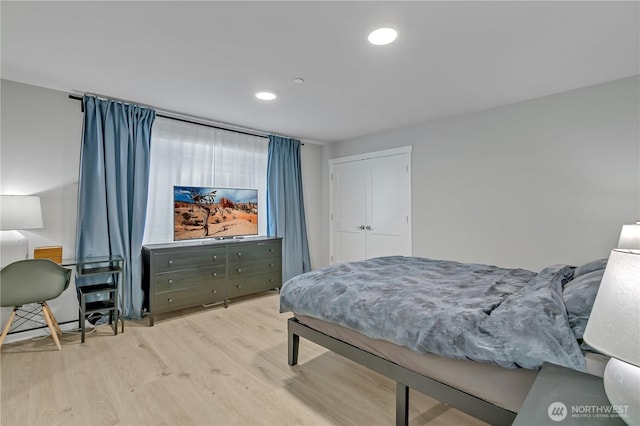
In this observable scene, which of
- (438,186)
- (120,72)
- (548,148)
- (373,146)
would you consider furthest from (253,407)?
(373,146)

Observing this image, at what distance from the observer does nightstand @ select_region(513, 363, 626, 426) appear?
90cm

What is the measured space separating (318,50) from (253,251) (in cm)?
278

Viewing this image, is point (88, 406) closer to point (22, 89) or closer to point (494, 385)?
point (494, 385)

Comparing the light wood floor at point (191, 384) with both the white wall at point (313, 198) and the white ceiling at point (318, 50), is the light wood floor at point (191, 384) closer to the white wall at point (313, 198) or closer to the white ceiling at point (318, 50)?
the white ceiling at point (318, 50)

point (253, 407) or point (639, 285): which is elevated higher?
point (639, 285)

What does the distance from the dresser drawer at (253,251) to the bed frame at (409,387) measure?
1994mm

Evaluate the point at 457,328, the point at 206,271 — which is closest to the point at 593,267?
the point at 457,328

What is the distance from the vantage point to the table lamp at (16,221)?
8.58ft

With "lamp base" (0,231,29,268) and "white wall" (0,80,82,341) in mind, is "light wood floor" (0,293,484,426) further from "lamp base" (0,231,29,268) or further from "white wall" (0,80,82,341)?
"white wall" (0,80,82,341)

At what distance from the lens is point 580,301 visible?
152cm

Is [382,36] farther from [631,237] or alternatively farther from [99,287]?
[99,287]

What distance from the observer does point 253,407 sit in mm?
1985

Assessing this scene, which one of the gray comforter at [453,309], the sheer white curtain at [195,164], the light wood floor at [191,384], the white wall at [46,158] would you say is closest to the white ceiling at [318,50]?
the white wall at [46,158]

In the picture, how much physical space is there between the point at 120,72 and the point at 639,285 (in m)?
3.49
